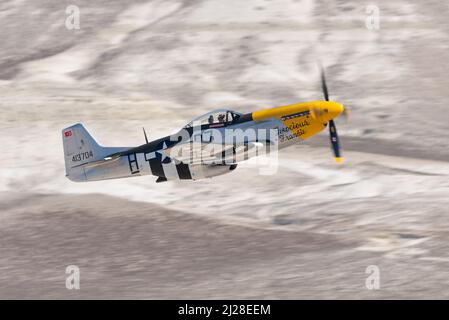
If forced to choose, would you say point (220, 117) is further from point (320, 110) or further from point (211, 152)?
point (320, 110)

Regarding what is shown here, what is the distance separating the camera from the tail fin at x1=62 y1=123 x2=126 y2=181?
1485 inches

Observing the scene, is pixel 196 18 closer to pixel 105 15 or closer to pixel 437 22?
pixel 105 15

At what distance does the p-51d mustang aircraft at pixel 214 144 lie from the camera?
34.6 metres

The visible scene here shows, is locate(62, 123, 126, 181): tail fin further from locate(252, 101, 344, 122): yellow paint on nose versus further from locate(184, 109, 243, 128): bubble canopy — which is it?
locate(252, 101, 344, 122): yellow paint on nose

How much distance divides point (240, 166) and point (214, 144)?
43.1 feet

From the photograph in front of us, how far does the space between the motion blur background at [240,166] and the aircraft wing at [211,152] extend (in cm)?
512

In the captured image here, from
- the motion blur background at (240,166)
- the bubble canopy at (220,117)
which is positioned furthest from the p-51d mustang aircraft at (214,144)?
the motion blur background at (240,166)

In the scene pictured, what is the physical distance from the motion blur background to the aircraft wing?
5.12m

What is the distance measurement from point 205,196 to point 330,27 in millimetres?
24547

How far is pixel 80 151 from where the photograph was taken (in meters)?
37.9

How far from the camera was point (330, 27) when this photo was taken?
66812 millimetres

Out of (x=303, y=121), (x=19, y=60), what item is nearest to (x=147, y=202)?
(x=303, y=121)

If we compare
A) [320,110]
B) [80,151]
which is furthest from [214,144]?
[80,151]

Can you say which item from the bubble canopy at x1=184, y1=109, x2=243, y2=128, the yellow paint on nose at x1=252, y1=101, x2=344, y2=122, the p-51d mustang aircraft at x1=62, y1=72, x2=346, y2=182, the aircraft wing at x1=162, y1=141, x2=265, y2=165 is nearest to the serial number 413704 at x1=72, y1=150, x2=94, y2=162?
the p-51d mustang aircraft at x1=62, y1=72, x2=346, y2=182
